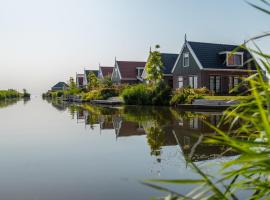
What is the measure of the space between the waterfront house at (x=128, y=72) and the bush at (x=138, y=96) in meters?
14.4

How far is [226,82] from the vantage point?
90.4 feet

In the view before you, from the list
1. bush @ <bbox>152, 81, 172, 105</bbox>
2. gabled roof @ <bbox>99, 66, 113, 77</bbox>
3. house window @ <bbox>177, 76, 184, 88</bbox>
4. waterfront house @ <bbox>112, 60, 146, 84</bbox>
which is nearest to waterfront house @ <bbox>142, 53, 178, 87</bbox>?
house window @ <bbox>177, 76, 184, 88</bbox>

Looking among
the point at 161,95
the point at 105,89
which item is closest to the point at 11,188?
the point at 161,95

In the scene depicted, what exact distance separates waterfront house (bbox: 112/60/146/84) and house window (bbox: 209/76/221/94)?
15194 mm

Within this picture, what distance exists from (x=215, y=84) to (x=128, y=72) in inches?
→ 674

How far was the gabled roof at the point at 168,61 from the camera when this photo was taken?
34.7 meters

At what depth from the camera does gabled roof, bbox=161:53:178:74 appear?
3466cm

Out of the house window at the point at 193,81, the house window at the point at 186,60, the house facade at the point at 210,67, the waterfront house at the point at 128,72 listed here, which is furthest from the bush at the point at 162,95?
the waterfront house at the point at 128,72

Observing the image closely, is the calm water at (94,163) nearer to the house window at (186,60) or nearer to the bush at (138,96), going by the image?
the bush at (138,96)

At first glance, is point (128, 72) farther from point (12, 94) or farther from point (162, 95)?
point (12, 94)

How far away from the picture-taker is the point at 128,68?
42.8m

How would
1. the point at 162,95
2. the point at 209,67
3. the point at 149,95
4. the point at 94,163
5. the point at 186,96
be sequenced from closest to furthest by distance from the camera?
1. the point at 94,163
2. the point at 186,96
3. the point at 162,95
4. the point at 149,95
5. the point at 209,67

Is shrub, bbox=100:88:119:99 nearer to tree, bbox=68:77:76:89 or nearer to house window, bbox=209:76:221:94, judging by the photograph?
house window, bbox=209:76:221:94

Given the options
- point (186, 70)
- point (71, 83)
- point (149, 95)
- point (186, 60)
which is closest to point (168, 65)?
point (186, 60)
